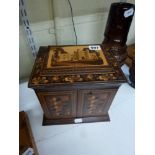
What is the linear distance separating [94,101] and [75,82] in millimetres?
172

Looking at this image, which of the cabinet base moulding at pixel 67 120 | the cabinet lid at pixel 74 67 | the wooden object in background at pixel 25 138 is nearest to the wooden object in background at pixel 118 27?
the cabinet lid at pixel 74 67

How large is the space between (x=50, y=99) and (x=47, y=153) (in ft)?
0.80

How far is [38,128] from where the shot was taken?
0.88 meters

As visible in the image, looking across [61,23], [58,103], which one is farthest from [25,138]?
[61,23]

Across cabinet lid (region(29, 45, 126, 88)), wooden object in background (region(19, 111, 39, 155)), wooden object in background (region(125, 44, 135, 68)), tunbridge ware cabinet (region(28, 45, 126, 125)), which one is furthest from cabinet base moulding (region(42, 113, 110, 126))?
wooden object in background (region(125, 44, 135, 68))

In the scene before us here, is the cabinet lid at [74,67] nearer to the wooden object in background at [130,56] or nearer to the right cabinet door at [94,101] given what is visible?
the right cabinet door at [94,101]

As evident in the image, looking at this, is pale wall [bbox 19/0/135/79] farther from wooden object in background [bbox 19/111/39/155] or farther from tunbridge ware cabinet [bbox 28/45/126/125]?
wooden object in background [bbox 19/111/39/155]

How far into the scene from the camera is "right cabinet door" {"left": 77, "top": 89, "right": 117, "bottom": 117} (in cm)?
74

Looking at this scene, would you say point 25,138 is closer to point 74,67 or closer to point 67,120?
point 67,120

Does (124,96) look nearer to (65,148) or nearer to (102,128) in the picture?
(102,128)

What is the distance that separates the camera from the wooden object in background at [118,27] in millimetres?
893

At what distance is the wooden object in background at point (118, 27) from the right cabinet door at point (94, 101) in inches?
9.5

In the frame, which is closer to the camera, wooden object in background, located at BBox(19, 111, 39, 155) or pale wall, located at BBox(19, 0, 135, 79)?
wooden object in background, located at BBox(19, 111, 39, 155)
